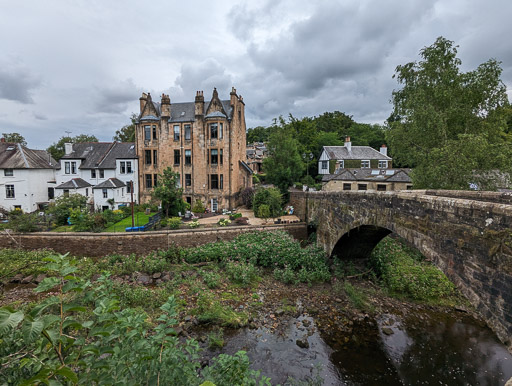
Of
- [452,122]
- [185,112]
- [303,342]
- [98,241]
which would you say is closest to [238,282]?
[303,342]

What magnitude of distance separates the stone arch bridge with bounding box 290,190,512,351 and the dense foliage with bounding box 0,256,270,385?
6.29 meters

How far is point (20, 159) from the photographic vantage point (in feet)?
97.7

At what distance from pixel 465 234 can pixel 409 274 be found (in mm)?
10242

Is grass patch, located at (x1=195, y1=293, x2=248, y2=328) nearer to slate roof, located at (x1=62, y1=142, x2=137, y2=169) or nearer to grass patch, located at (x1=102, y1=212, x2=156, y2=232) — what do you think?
grass patch, located at (x1=102, y1=212, x2=156, y2=232)

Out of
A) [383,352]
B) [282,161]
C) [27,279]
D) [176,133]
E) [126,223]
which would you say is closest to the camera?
[383,352]

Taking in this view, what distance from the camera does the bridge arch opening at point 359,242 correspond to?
12.3 metres

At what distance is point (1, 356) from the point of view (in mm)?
2012

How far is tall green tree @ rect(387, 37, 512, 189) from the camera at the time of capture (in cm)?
1420

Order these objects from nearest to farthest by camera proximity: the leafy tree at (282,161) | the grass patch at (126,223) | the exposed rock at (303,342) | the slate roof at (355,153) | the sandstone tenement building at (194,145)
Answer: the exposed rock at (303,342) < the grass patch at (126,223) < the sandstone tenement building at (194,145) < the leafy tree at (282,161) < the slate roof at (355,153)

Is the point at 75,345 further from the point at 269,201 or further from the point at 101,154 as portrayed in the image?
the point at 101,154

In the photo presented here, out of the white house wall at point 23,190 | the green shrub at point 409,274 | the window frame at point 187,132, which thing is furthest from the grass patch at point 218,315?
the white house wall at point 23,190

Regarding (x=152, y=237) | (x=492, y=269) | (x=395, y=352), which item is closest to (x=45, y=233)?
(x=152, y=237)

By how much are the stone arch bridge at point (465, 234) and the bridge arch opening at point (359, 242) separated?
1.56 metres

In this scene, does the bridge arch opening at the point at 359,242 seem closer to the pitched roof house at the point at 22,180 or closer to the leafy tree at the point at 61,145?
the pitched roof house at the point at 22,180
